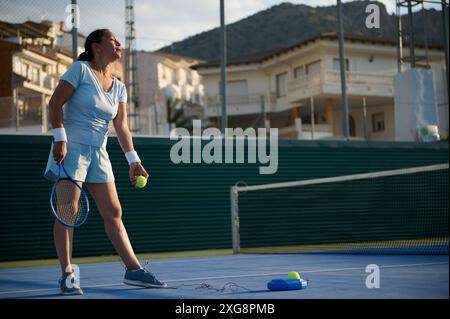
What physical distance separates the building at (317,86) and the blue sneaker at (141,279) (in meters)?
24.8

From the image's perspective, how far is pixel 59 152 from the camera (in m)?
4.64

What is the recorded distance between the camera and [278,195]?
13977 millimetres

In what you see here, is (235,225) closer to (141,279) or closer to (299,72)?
(141,279)

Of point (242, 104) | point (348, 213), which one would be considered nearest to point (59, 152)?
point (348, 213)

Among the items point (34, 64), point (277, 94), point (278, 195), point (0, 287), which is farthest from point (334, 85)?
point (0, 287)

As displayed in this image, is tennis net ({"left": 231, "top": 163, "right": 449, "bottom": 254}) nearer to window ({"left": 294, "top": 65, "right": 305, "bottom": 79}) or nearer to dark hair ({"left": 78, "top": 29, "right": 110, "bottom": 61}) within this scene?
dark hair ({"left": 78, "top": 29, "right": 110, "bottom": 61})

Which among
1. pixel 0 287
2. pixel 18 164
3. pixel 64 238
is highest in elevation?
pixel 18 164

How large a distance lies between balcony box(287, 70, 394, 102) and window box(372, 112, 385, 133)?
2.14 m

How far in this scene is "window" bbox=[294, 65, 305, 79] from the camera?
35.2 meters

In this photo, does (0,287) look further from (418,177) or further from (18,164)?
(418,177)

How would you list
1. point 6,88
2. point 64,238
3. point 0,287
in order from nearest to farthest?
point 64,238, point 0,287, point 6,88

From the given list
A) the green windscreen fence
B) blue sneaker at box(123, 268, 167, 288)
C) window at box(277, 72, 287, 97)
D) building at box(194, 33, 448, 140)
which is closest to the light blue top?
blue sneaker at box(123, 268, 167, 288)

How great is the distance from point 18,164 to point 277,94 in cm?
2589

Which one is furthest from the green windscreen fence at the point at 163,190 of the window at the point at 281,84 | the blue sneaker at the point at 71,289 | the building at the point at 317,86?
the window at the point at 281,84
